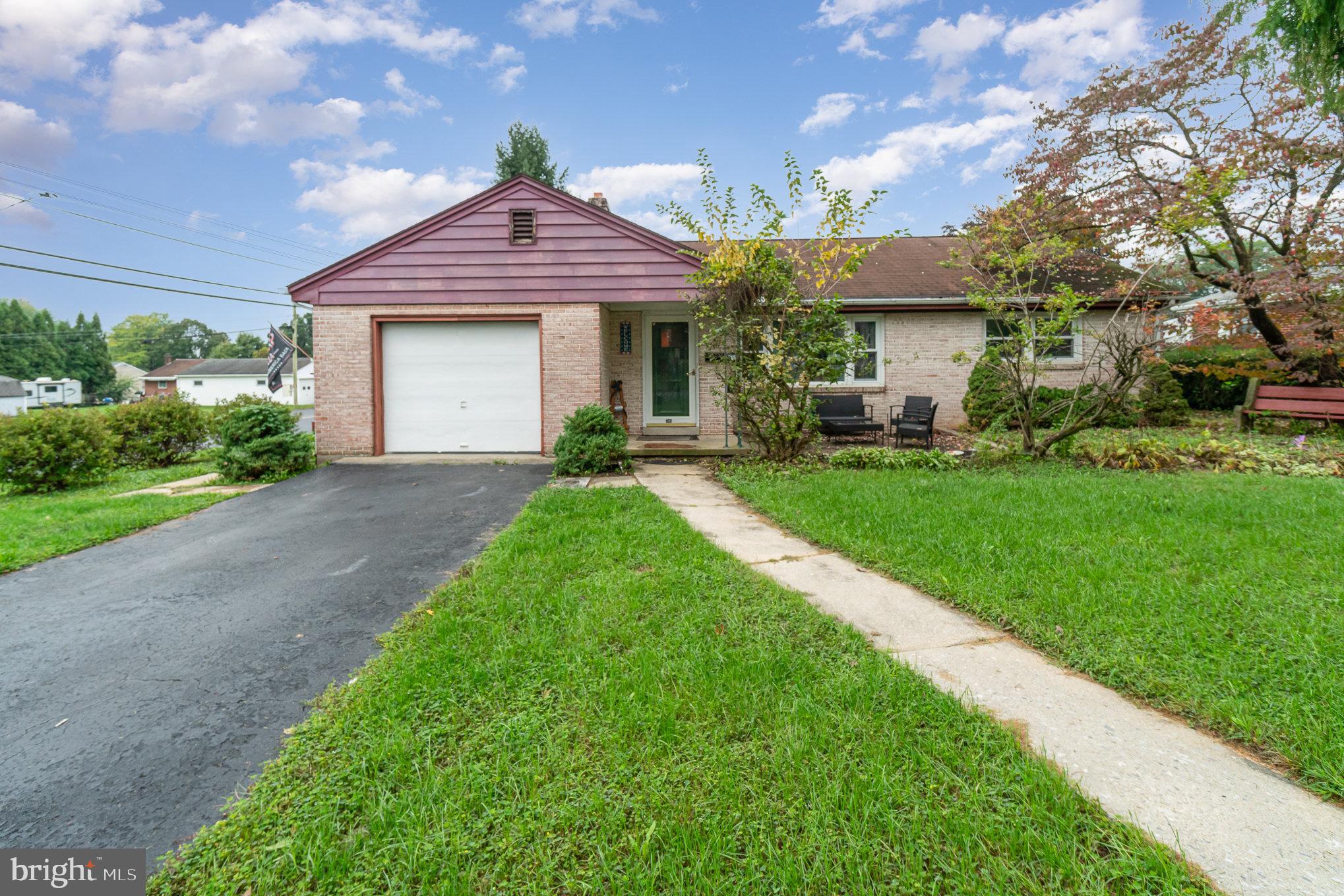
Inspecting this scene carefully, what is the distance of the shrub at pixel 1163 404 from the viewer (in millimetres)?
11703

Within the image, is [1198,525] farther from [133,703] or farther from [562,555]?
[133,703]

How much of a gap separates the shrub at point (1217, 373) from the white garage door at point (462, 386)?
11981 mm

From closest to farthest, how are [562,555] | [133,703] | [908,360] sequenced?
[133,703]
[562,555]
[908,360]

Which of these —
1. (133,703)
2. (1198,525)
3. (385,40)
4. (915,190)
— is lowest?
(133,703)

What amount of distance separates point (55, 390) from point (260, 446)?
79948 mm

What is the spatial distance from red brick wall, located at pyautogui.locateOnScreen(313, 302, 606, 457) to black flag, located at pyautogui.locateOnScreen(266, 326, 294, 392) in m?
12.9

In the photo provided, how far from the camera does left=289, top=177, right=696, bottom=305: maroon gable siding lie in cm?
1013

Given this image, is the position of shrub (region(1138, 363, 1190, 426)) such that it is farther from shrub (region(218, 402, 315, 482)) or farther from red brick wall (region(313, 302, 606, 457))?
shrub (region(218, 402, 315, 482))

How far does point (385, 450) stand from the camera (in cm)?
1055

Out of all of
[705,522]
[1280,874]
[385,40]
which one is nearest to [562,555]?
[705,522]

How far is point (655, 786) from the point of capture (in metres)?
1.98

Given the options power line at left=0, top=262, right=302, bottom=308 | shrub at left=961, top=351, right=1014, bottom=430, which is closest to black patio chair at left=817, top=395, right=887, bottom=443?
shrub at left=961, top=351, right=1014, bottom=430

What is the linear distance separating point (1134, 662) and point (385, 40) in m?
14.8

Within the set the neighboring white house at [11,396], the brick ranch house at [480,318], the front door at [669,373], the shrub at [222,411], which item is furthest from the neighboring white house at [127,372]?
the front door at [669,373]
